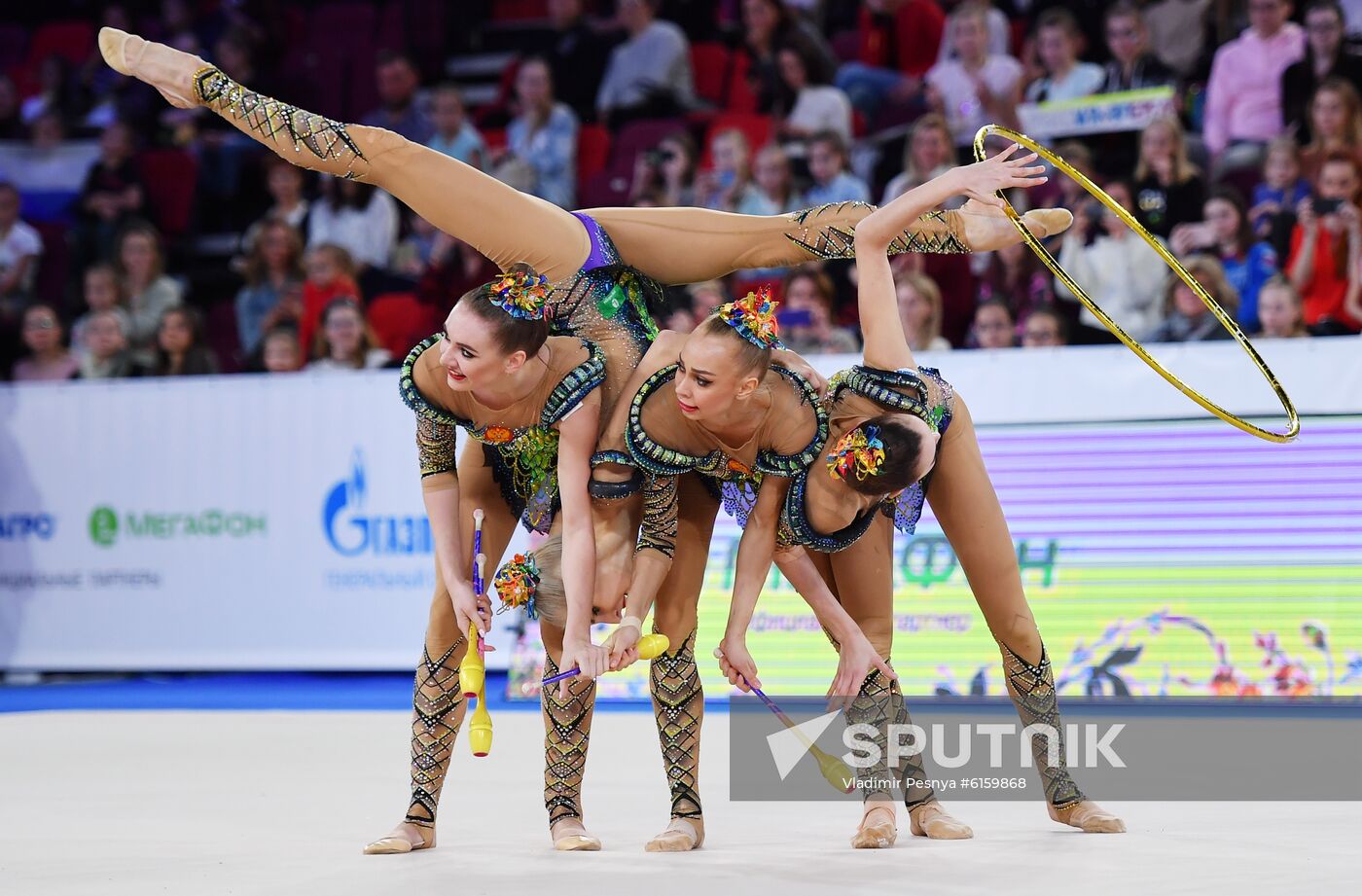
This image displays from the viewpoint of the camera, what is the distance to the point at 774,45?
8961 millimetres

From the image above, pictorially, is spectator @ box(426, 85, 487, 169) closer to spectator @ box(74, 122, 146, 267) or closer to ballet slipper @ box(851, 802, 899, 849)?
spectator @ box(74, 122, 146, 267)

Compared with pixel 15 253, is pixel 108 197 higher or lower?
higher

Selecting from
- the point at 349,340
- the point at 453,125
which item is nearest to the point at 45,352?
the point at 349,340

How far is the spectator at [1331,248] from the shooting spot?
6949 mm

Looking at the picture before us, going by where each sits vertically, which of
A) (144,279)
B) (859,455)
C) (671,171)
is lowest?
(859,455)

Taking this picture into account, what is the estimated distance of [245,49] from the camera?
10367mm

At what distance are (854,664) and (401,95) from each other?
22.6ft

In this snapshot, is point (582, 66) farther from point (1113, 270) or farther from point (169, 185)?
point (1113, 270)

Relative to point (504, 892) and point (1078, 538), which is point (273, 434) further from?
point (504, 892)

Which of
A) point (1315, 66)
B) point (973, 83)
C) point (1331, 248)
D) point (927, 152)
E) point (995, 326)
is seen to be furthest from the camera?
point (973, 83)

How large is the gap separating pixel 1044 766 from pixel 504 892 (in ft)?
5.11

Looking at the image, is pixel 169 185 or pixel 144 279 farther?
pixel 169 185

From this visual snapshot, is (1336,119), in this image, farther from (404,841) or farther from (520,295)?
(404,841)

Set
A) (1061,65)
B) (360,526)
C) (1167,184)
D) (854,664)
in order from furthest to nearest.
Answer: (1061,65), (1167,184), (360,526), (854,664)
